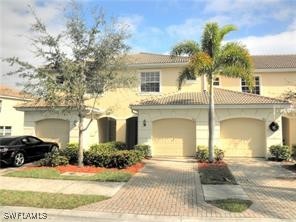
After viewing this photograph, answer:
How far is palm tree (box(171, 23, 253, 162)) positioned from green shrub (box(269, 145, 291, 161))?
402cm

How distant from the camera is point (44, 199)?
31.4 ft

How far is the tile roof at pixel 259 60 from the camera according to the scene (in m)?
23.2

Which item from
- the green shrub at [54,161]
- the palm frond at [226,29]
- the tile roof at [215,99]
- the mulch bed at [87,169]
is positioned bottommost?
the mulch bed at [87,169]

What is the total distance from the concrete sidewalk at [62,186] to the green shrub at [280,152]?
10.4m

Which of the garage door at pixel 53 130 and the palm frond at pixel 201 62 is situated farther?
the garage door at pixel 53 130

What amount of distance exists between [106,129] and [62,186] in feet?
46.9

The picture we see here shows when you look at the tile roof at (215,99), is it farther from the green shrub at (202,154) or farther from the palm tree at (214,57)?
the palm tree at (214,57)

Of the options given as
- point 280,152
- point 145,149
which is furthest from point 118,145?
point 280,152

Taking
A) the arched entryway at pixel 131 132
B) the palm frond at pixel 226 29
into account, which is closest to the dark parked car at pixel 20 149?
the arched entryway at pixel 131 132

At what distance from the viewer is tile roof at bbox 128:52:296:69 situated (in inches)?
912

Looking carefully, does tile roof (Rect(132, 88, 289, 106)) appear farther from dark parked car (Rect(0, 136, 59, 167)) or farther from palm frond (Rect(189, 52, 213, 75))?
dark parked car (Rect(0, 136, 59, 167))

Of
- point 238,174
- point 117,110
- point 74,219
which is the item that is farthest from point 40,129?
point 74,219

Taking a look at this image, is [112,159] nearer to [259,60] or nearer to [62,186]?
[62,186]

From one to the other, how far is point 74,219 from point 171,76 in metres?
16.4
